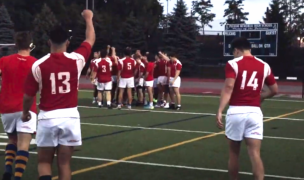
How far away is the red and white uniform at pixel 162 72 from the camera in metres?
22.1

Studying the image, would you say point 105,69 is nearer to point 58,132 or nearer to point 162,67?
point 162,67

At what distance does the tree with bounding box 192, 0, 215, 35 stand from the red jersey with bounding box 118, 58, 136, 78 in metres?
74.2

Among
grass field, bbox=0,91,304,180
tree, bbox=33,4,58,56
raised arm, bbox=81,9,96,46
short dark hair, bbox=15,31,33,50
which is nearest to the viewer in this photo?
raised arm, bbox=81,9,96,46

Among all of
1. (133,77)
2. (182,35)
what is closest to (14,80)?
(133,77)

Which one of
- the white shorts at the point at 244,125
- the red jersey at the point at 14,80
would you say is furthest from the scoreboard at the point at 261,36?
the red jersey at the point at 14,80

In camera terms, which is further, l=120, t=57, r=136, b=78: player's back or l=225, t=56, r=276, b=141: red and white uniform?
l=120, t=57, r=136, b=78: player's back

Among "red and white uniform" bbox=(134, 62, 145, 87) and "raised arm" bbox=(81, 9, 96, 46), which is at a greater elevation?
"raised arm" bbox=(81, 9, 96, 46)

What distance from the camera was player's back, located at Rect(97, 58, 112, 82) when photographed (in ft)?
69.2

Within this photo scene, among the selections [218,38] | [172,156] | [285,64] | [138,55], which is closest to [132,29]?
[218,38]

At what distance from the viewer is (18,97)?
810 centimetres

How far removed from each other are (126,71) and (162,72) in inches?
68.6

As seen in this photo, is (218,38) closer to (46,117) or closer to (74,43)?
(74,43)

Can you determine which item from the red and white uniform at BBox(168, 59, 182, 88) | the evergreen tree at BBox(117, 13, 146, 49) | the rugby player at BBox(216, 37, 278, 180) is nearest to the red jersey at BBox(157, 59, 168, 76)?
the red and white uniform at BBox(168, 59, 182, 88)

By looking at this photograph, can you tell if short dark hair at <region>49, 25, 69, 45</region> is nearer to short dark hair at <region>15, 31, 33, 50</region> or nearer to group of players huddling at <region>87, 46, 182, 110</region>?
short dark hair at <region>15, 31, 33, 50</region>
